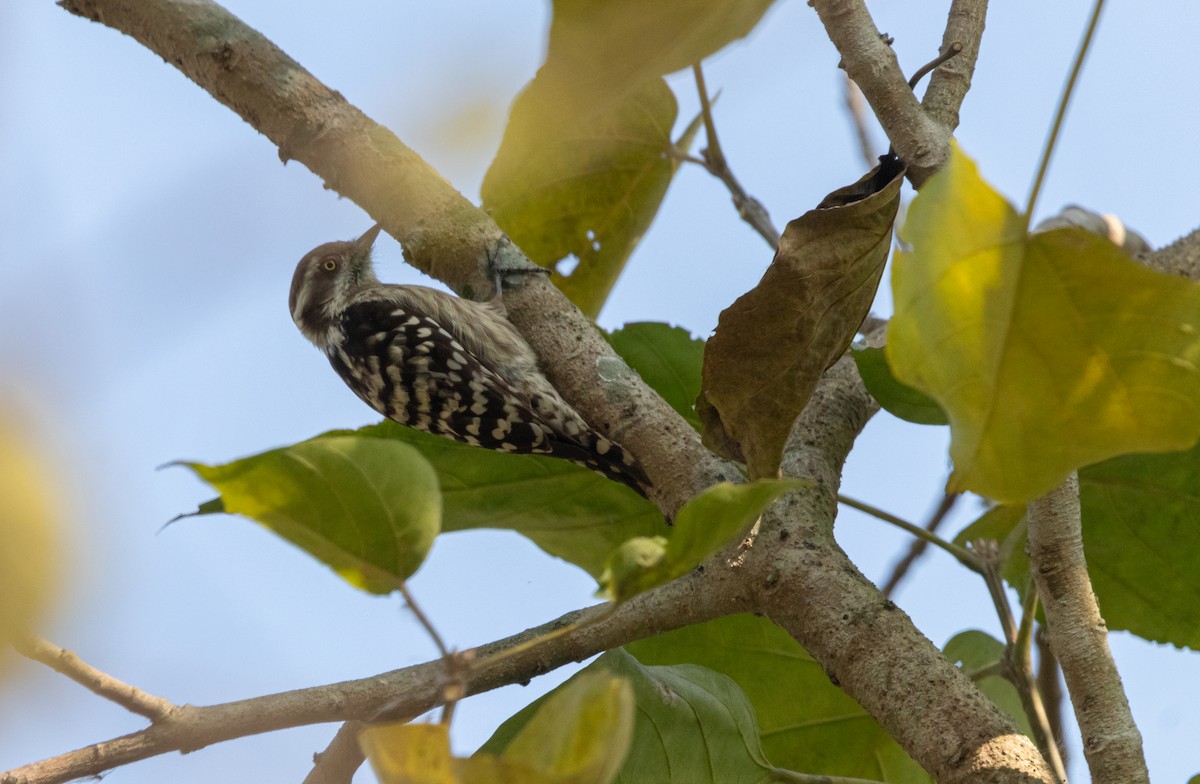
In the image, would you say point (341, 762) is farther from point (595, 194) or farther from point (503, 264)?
point (595, 194)

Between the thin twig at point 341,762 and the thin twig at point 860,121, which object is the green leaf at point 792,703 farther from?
the thin twig at point 860,121

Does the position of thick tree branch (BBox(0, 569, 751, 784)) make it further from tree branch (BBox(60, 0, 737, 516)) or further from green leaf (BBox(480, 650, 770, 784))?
tree branch (BBox(60, 0, 737, 516))

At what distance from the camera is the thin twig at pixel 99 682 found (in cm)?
169

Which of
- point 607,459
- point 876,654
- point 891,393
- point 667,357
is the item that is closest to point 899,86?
point 891,393

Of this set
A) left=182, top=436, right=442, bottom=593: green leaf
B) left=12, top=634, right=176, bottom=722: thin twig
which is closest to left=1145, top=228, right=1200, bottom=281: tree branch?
left=182, top=436, right=442, bottom=593: green leaf

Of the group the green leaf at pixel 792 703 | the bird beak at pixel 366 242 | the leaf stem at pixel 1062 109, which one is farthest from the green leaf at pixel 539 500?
the bird beak at pixel 366 242

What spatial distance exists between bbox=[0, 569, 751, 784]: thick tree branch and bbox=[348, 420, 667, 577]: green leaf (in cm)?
74

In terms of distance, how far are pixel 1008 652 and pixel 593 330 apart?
110 centimetres

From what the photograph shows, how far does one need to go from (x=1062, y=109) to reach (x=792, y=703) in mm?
1647

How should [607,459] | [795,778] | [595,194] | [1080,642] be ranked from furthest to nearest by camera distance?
[595,194] → [607,459] → [795,778] → [1080,642]

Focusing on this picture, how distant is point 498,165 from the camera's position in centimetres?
311

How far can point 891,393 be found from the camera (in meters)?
2.38

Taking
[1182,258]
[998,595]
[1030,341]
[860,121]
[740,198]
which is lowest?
[1030,341]

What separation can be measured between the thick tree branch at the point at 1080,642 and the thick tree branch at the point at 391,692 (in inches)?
19.6
